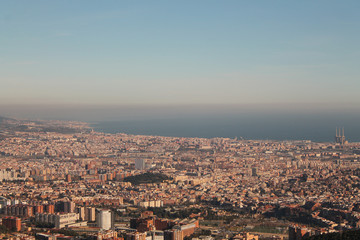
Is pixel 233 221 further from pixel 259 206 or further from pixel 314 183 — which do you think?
pixel 314 183

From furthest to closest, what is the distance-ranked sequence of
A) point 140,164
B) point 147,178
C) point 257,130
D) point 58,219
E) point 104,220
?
point 257,130 < point 140,164 < point 147,178 < point 58,219 < point 104,220

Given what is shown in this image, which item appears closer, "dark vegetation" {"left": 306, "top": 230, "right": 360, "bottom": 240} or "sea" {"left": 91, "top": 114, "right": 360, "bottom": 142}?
"dark vegetation" {"left": 306, "top": 230, "right": 360, "bottom": 240}

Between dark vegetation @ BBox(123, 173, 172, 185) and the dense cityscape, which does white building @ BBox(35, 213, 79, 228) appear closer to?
the dense cityscape

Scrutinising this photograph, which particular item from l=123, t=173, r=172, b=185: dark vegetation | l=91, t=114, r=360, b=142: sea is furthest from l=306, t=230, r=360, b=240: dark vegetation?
l=91, t=114, r=360, b=142: sea

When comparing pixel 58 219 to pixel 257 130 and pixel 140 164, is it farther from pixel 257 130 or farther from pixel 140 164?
pixel 257 130

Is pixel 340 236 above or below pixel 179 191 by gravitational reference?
above

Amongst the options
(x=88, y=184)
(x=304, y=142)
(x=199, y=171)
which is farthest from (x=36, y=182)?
(x=304, y=142)

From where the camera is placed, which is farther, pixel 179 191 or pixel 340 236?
pixel 179 191

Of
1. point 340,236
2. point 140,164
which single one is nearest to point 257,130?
point 140,164

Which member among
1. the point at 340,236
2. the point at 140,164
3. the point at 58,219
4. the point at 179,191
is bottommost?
the point at 179,191
